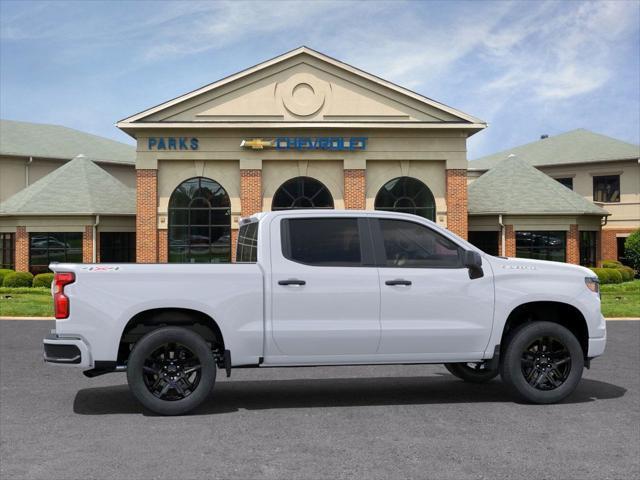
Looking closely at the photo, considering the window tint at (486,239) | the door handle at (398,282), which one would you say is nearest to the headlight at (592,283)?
the door handle at (398,282)

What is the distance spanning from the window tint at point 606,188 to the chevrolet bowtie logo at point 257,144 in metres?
23.5

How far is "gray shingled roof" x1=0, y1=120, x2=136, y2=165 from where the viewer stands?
140 ft

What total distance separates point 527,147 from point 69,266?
4641 centimetres

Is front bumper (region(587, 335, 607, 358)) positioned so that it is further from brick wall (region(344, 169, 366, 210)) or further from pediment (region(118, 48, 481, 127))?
pediment (region(118, 48, 481, 127))

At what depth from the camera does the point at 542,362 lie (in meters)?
7.56

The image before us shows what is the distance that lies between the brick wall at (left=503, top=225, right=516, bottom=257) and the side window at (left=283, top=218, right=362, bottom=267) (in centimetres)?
2672

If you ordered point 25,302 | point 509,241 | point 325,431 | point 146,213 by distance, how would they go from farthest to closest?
point 509,241, point 146,213, point 25,302, point 325,431

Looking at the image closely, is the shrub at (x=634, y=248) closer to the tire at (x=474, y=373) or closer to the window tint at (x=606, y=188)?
the window tint at (x=606, y=188)

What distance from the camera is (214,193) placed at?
2975 cm

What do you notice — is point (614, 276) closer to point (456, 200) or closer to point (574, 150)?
point (456, 200)

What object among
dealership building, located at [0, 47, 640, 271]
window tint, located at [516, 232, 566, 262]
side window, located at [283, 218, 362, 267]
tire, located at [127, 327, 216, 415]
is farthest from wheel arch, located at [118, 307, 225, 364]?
window tint, located at [516, 232, 566, 262]

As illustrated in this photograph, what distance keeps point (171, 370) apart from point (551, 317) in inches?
175

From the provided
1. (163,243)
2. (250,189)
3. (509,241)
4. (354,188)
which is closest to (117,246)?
(163,243)

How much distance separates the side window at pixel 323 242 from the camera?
7.31 metres
